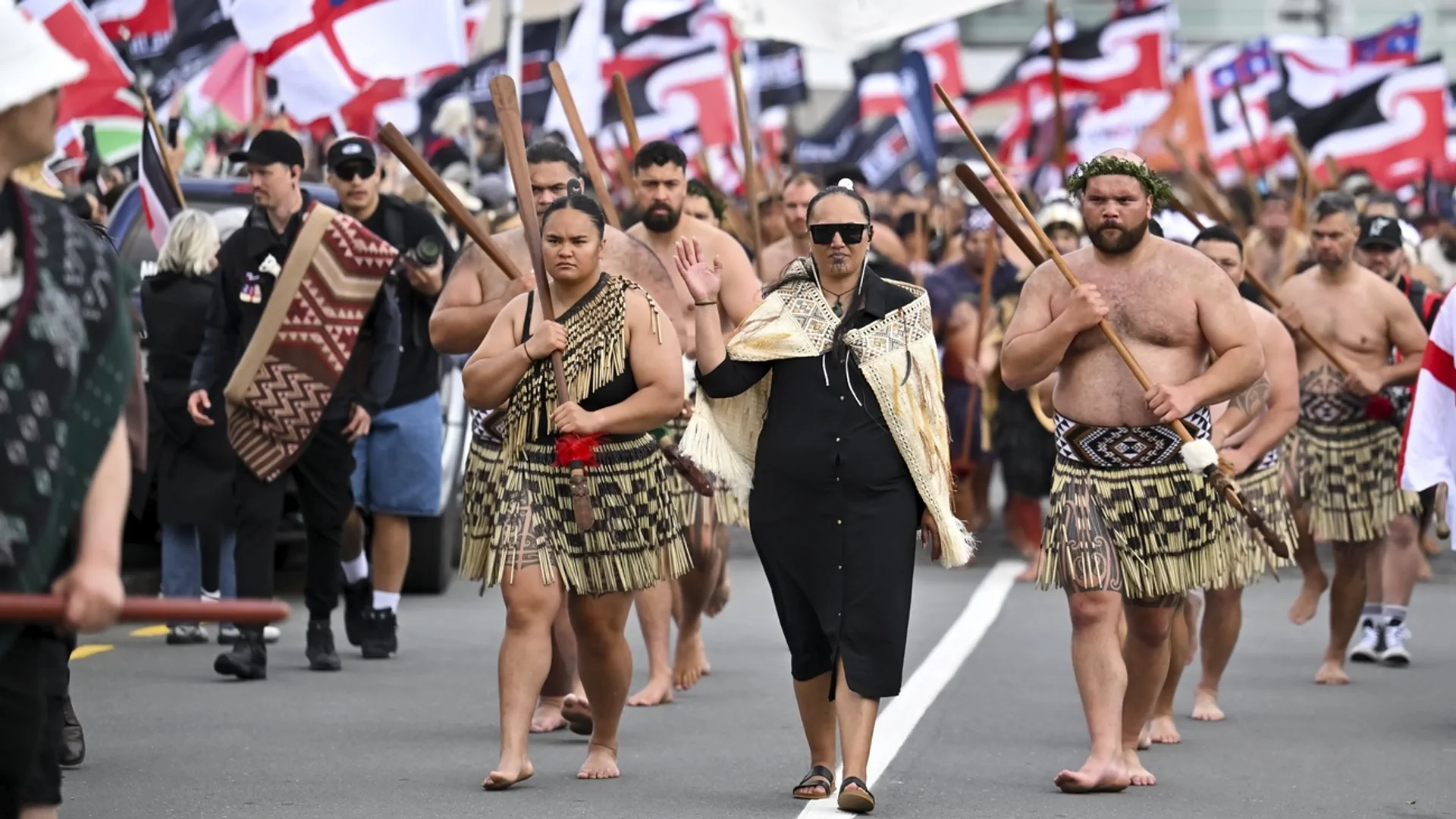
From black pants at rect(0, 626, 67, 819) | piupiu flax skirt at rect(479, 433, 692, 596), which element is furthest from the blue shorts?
black pants at rect(0, 626, 67, 819)

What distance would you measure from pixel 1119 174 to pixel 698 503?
2.90 metres

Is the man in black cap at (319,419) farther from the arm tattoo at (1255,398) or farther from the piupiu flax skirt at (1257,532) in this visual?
the piupiu flax skirt at (1257,532)

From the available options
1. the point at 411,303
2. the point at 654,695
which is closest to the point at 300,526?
the point at 411,303

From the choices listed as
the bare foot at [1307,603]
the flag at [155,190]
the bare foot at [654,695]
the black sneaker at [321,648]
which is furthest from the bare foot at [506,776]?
the bare foot at [1307,603]

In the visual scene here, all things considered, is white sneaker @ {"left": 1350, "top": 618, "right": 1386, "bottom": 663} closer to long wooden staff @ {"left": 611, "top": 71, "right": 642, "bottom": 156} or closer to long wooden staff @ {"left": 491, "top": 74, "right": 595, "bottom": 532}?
long wooden staff @ {"left": 611, "top": 71, "right": 642, "bottom": 156}

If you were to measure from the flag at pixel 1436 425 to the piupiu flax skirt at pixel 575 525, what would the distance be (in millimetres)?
3236

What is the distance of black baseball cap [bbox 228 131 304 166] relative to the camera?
1108cm

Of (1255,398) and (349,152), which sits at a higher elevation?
(349,152)

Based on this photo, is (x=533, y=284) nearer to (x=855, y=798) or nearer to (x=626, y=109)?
(x=855, y=798)

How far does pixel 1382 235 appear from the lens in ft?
44.2

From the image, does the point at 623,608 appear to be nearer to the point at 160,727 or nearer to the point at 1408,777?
the point at 160,727

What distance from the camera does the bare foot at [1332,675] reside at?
38.1 feet

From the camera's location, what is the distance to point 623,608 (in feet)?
28.8

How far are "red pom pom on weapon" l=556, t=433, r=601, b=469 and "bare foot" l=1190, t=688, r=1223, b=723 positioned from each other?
309 cm
